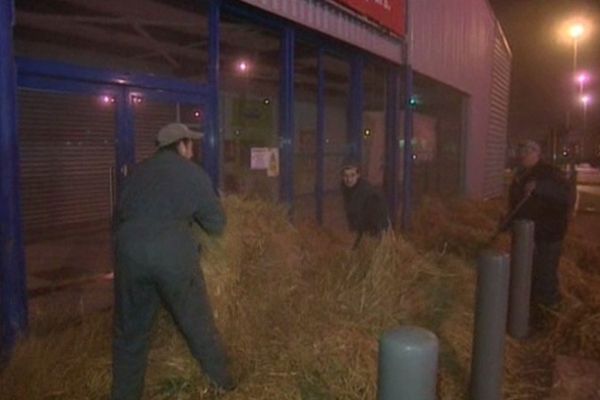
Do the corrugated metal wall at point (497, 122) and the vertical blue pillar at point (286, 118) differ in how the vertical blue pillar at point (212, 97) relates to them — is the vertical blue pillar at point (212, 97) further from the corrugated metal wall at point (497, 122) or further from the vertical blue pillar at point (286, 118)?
the corrugated metal wall at point (497, 122)

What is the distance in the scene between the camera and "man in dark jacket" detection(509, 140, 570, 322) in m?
5.91

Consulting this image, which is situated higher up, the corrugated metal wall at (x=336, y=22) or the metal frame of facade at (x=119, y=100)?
the corrugated metal wall at (x=336, y=22)

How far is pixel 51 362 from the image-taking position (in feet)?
13.1

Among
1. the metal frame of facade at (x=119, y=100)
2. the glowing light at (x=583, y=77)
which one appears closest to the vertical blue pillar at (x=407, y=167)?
the metal frame of facade at (x=119, y=100)

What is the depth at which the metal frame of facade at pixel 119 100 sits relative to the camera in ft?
13.9

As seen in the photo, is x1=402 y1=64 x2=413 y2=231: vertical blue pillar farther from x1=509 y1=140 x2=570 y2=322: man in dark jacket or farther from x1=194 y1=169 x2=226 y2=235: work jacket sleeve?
x1=194 y1=169 x2=226 y2=235: work jacket sleeve

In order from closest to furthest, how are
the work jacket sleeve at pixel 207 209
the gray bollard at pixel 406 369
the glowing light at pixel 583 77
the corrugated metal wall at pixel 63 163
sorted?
1. the gray bollard at pixel 406 369
2. the work jacket sleeve at pixel 207 209
3. the corrugated metal wall at pixel 63 163
4. the glowing light at pixel 583 77

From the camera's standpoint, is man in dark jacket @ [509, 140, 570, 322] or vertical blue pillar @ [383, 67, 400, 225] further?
vertical blue pillar @ [383, 67, 400, 225]

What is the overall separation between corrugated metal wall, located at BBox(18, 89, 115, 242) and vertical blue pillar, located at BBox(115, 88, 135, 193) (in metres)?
4.47

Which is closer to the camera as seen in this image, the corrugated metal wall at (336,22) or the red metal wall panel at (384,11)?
the corrugated metal wall at (336,22)

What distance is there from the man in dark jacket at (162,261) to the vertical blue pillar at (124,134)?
69.9 inches

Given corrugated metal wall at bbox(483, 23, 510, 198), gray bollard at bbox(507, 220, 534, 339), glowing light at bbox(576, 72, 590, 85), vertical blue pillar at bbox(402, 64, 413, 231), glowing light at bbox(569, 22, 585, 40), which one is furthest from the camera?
glowing light at bbox(576, 72, 590, 85)

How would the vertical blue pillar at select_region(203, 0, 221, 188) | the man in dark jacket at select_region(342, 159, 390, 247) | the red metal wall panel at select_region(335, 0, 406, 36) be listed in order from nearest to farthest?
the man in dark jacket at select_region(342, 159, 390, 247) < the vertical blue pillar at select_region(203, 0, 221, 188) < the red metal wall panel at select_region(335, 0, 406, 36)

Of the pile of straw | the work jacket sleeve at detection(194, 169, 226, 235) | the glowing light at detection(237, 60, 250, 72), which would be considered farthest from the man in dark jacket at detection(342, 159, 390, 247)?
the glowing light at detection(237, 60, 250, 72)
